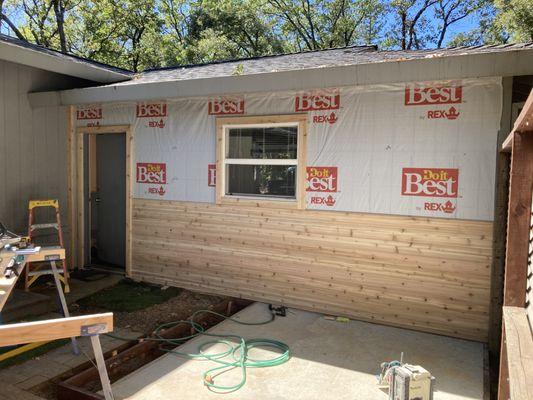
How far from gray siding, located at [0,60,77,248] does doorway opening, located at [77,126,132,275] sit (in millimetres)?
283

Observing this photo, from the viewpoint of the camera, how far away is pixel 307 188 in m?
5.30

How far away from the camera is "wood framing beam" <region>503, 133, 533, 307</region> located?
225 cm

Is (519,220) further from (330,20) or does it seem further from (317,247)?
(330,20)

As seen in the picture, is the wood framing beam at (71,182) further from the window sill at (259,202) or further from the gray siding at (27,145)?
the window sill at (259,202)

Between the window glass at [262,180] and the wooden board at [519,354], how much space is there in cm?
349

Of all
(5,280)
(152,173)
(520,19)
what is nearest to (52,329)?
(5,280)

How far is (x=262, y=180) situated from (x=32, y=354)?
10.5ft

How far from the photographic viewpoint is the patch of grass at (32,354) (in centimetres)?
400

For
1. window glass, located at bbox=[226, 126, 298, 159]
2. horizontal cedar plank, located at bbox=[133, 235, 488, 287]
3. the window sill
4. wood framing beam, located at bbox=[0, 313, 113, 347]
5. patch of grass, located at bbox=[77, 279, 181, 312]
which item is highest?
window glass, located at bbox=[226, 126, 298, 159]

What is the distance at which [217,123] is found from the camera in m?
5.87

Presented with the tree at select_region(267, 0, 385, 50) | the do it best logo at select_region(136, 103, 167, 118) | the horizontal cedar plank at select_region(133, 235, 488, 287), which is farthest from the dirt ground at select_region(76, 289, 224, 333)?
the tree at select_region(267, 0, 385, 50)

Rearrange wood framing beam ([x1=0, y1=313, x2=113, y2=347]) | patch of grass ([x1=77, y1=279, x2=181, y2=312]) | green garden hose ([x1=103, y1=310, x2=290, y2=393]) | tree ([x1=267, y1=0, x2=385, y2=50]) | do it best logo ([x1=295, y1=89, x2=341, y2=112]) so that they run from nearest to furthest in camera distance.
Answer: wood framing beam ([x1=0, y1=313, x2=113, y2=347]) → green garden hose ([x1=103, y1=310, x2=290, y2=393]) → do it best logo ([x1=295, y1=89, x2=341, y2=112]) → patch of grass ([x1=77, y1=279, x2=181, y2=312]) → tree ([x1=267, y1=0, x2=385, y2=50])

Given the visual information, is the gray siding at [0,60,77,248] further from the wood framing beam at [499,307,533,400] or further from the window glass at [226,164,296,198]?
the wood framing beam at [499,307,533,400]

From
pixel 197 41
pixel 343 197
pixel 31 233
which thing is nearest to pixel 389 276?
pixel 343 197
